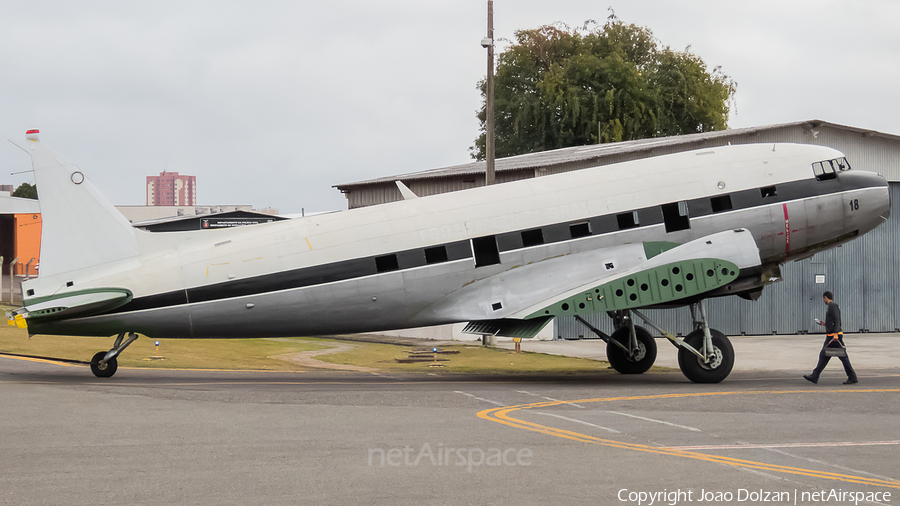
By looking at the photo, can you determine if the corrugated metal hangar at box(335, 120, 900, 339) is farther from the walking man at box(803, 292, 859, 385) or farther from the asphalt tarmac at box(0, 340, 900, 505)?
the asphalt tarmac at box(0, 340, 900, 505)

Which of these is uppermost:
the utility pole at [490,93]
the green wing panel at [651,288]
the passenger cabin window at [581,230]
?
the utility pole at [490,93]

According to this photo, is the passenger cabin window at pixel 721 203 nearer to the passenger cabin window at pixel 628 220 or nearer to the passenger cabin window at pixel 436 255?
the passenger cabin window at pixel 628 220

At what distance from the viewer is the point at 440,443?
460 inches

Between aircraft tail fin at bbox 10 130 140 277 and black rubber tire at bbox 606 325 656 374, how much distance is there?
41.1 ft

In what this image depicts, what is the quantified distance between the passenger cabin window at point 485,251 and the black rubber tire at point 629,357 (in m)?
4.76

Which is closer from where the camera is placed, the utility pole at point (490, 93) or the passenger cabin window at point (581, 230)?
the passenger cabin window at point (581, 230)

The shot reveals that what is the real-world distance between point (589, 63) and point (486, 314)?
54280mm

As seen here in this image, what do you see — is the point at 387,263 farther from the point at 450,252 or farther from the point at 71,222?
the point at 71,222

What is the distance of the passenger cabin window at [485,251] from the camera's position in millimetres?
19578

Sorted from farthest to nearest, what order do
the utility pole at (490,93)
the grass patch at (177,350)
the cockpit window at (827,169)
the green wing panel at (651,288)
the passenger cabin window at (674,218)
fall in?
the utility pole at (490,93) < the grass patch at (177,350) < the cockpit window at (827,169) < the passenger cabin window at (674,218) < the green wing panel at (651,288)

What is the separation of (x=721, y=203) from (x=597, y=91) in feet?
168

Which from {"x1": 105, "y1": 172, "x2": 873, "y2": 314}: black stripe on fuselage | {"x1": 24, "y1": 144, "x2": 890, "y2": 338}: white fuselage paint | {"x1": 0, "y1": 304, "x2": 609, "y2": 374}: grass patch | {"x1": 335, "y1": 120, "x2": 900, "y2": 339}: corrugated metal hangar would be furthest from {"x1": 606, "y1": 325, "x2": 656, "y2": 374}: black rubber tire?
{"x1": 335, "y1": 120, "x2": 900, "y2": 339}: corrugated metal hangar

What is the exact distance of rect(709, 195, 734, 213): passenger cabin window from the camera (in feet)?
65.6

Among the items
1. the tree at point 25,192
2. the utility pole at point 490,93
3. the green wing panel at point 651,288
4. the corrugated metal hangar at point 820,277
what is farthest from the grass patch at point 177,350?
the tree at point 25,192
